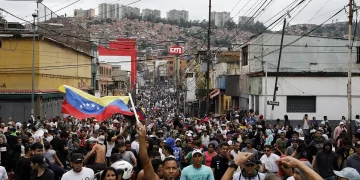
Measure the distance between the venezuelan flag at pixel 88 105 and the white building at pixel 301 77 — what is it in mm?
18255

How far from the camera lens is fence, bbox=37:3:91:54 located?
39469 mm

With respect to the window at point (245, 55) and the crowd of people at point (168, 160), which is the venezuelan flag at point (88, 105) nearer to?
the crowd of people at point (168, 160)

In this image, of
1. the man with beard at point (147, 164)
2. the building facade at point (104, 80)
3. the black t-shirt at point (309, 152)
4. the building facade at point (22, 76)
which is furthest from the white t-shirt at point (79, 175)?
the building facade at point (104, 80)

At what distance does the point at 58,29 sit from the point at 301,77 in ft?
60.9

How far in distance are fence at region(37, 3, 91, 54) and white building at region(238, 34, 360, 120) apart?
469 inches

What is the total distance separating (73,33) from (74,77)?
437cm

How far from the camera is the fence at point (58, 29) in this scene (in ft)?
129

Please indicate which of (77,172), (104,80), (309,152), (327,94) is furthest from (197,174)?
(104,80)

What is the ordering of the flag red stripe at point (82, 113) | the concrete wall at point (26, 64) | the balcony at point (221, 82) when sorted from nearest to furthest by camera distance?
the flag red stripe at point (82, 113) < the concrete wall at point (26, 64) < the balcony at point (221, 82)

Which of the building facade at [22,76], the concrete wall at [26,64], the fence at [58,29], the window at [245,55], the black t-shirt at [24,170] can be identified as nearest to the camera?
the black t-shirt at [24,170]

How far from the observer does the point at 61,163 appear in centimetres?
1213

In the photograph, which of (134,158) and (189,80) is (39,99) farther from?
(189,80)

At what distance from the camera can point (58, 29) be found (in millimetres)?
44188

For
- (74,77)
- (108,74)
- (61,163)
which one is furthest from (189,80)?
(61,163)
